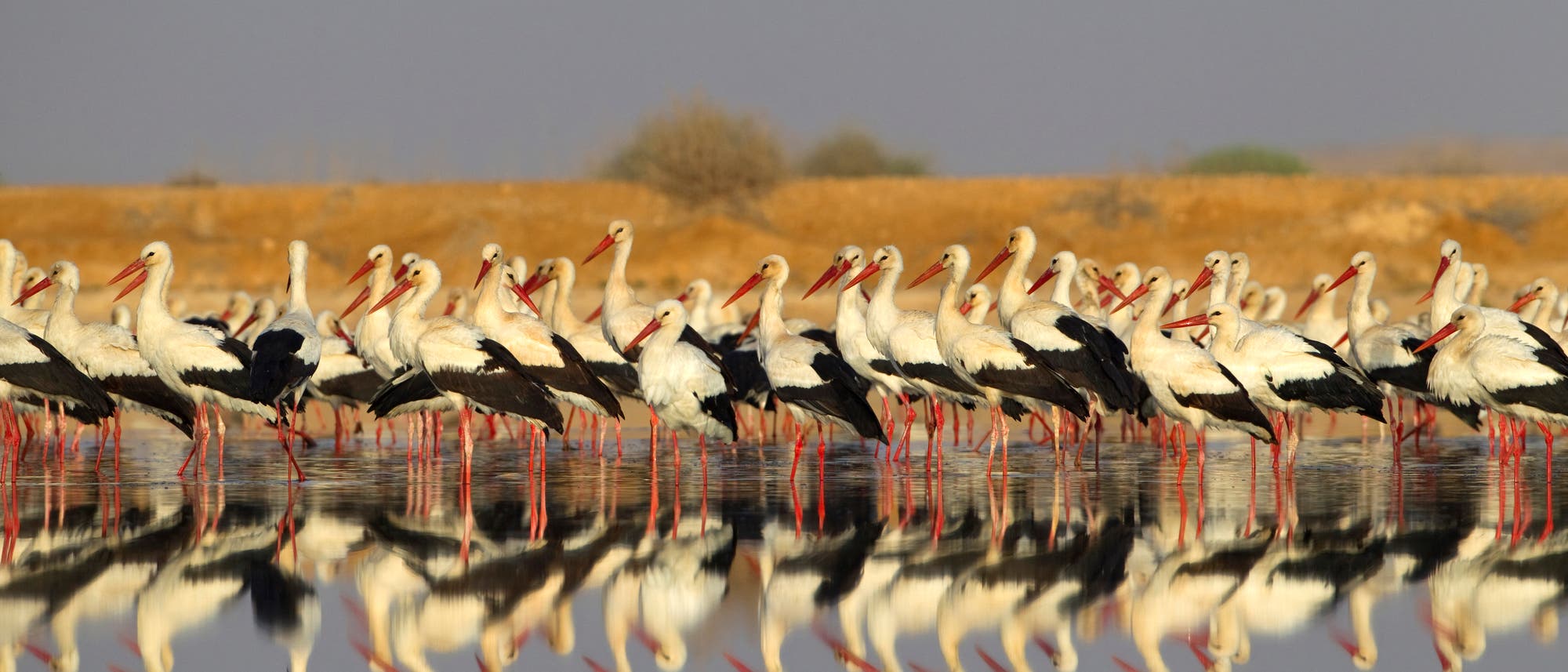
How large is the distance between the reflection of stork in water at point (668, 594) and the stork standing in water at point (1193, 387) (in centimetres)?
429

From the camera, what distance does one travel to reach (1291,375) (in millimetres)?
14102

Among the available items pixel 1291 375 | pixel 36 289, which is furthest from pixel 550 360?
pixel 1291 375

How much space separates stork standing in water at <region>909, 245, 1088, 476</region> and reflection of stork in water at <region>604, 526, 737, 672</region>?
411cm

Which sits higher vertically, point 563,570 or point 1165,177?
point 1165,177

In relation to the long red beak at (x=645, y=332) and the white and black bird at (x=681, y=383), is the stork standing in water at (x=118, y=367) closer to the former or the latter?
the long red beak at (x=645, y=332)

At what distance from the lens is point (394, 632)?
8.04 metres

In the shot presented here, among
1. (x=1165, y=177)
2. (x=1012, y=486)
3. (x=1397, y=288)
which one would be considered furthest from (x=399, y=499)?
(x=1165, y=177)

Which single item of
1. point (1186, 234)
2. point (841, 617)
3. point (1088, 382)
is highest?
point (1186, 234)

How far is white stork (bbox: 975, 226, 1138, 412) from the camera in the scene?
14602 millimetres

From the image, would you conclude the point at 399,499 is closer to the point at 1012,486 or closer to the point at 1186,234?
the point at 1012,486

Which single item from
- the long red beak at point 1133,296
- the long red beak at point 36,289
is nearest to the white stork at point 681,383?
the long red beak at point 1133,296

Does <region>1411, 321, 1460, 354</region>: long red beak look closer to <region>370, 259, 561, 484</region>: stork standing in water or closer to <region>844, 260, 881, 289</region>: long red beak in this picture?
<region>844, 260, 881, 289</region>: long red beak

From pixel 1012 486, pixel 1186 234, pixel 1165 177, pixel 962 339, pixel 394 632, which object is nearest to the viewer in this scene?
pixel 394 632

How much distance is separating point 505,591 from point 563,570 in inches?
23.9
